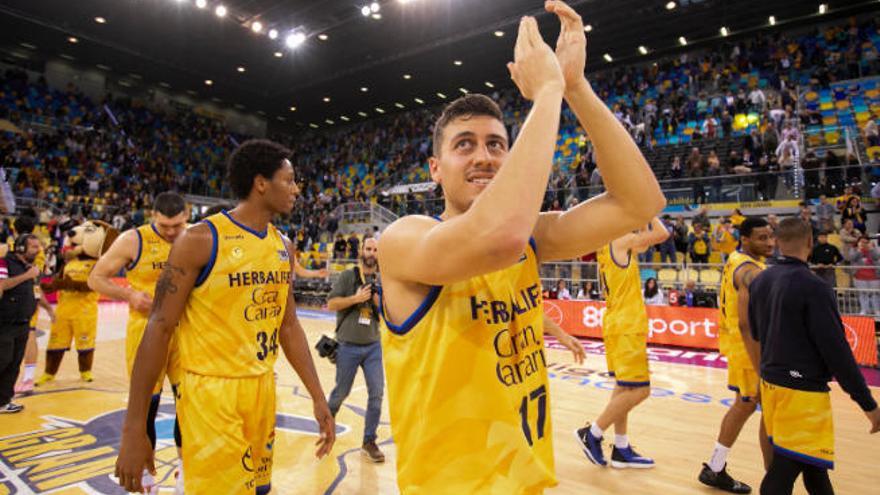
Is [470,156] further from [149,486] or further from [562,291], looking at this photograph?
[562,291]

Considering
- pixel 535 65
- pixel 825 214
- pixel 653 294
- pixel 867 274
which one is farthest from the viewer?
pixel 653 294

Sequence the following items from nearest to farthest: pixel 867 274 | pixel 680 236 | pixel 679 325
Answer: pixel 867 274 < pixel 679 325 < pixel 680 236

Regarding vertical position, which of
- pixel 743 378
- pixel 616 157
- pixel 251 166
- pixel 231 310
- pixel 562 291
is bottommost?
pixel 743 378

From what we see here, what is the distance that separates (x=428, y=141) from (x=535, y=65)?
25242mm

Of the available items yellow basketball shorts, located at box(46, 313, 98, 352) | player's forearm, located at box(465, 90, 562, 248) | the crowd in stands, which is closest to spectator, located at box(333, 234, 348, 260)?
the crowd in stands

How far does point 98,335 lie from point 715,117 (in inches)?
796

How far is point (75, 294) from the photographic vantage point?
7.18m

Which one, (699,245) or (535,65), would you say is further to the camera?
(699,245)

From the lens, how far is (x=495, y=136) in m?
1.47

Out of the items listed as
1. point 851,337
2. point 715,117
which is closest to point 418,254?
point 851,337

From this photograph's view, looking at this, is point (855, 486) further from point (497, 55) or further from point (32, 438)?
point (497, 55)

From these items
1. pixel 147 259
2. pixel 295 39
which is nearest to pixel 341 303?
pixel 147 259

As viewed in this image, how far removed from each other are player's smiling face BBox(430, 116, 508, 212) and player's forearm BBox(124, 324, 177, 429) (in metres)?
1.72

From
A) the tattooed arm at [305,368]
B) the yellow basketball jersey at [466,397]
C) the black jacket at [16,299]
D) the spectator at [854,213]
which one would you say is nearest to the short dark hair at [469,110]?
the yellow basketball jersey at [466,397]
